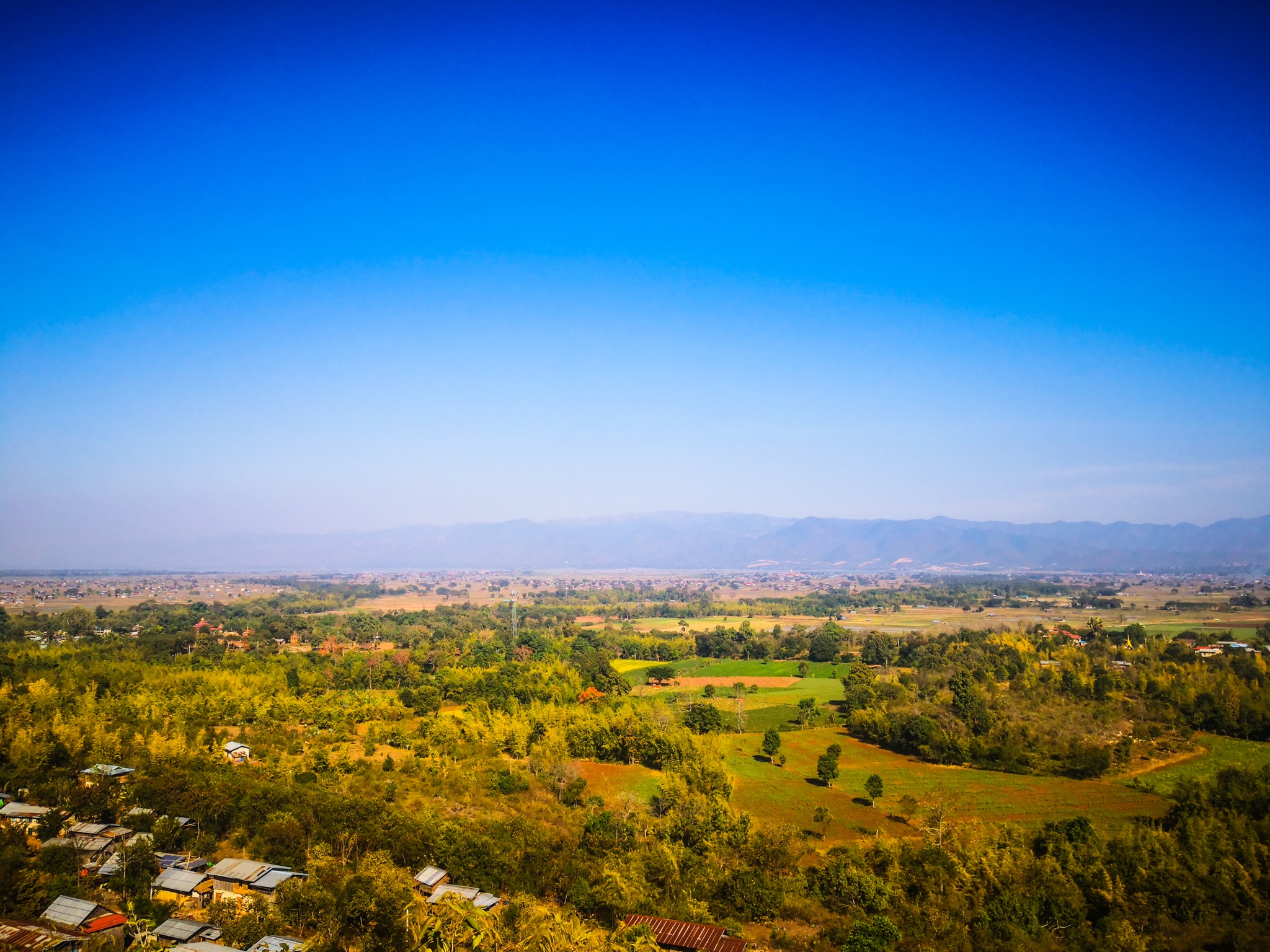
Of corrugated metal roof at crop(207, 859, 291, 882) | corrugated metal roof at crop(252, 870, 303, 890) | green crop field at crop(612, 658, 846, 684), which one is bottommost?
green crop field at crop(612, 658, 846, 684)

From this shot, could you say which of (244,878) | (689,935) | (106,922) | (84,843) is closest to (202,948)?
(106,922)

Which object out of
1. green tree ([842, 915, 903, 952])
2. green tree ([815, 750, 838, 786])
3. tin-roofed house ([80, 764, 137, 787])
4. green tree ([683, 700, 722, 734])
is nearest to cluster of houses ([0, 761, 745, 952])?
tin-roofed house ([80, 764, 137, 787])

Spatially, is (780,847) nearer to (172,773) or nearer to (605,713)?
(605,713)

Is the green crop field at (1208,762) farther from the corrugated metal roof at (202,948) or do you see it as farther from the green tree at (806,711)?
the corrugated metal roof at (202,948)

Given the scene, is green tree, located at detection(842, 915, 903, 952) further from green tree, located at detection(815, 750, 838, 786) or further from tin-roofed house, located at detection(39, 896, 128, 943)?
tin-roofed house, located at detection(39, 896, 128, 943)

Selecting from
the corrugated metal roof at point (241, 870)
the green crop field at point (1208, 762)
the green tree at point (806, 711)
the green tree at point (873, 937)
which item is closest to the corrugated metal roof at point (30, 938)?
the corrugated metal roof at point (241, 870)

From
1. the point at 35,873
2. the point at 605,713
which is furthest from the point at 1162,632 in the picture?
the point at 35,873
